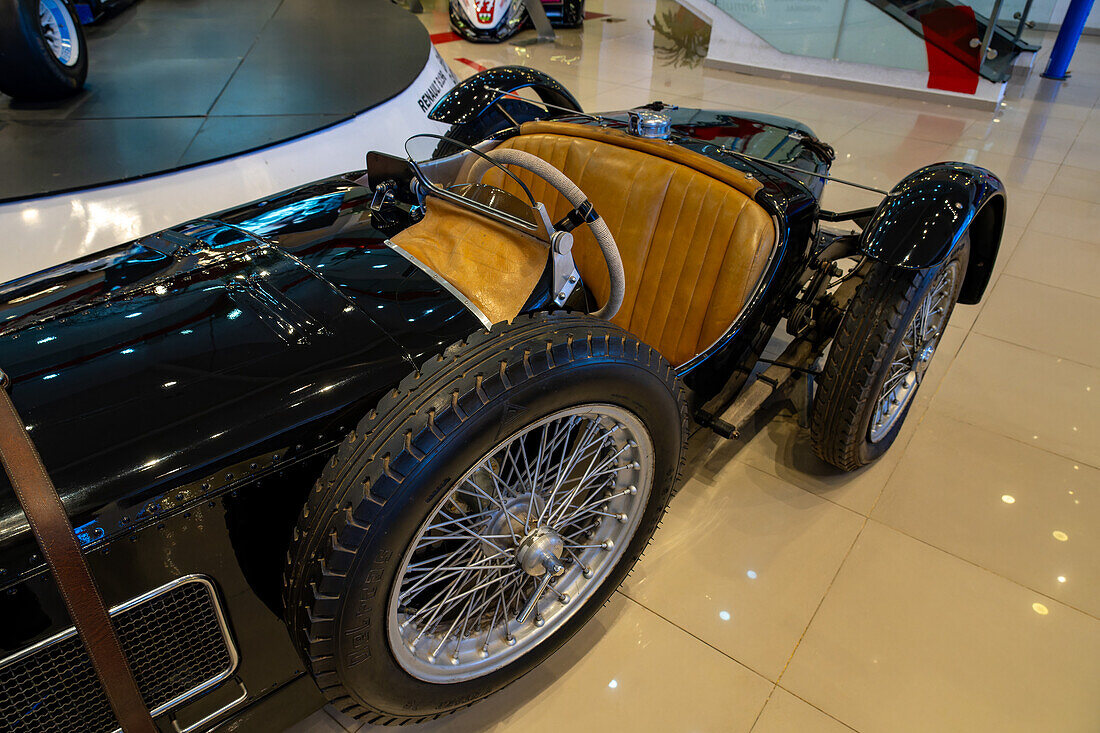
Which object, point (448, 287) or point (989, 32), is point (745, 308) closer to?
point (448, 287)

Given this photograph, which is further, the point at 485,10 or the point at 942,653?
the point at 485,10

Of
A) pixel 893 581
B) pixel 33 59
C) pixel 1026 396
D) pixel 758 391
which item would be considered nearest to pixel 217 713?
pixel 758 391

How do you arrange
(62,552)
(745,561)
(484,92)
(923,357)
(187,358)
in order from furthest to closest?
(484,92) < (923,357) < (745,561) < (187,358) < (62,552)

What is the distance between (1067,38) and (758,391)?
8.43 meters

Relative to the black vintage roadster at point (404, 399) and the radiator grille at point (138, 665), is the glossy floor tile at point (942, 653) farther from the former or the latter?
the radiator grille at point (138, 665)

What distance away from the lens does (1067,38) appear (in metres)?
7.70

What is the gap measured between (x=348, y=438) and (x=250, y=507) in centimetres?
24

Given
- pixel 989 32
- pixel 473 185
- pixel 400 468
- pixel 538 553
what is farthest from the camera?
pixel 989 32

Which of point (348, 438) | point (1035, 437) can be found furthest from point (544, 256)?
point (1035, 437)

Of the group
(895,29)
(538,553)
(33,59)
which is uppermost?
(33,59)

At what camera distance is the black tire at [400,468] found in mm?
1183

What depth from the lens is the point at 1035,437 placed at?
8.67 feet

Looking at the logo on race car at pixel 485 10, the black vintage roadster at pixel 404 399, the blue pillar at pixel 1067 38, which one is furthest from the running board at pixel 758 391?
the blue pillar at pixel 1067 38

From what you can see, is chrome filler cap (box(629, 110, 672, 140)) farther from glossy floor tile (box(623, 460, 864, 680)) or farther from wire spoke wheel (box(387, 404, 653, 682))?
glossy floor tile (box(623, 460, 864, 680))
